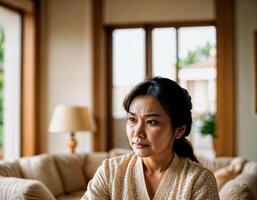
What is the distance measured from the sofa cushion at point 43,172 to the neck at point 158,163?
8.07ft

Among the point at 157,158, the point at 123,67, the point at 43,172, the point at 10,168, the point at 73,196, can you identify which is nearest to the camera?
the point at 157,158

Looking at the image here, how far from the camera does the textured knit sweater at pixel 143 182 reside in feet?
4.50

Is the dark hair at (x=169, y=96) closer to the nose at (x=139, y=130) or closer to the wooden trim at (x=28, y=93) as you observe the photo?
the nose at (x=139, y=130)

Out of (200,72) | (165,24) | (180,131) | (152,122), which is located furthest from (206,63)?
(152,122)

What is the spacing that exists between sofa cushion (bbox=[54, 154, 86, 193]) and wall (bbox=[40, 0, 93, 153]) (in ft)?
2.41

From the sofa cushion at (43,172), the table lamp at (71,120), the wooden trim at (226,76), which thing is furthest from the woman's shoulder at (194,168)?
the wooden trim at (226,76)

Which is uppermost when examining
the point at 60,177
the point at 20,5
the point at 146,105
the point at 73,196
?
the point at 20,5

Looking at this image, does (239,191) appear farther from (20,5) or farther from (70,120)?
(20,5)

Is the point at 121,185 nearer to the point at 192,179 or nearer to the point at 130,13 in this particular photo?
the point at 192,179

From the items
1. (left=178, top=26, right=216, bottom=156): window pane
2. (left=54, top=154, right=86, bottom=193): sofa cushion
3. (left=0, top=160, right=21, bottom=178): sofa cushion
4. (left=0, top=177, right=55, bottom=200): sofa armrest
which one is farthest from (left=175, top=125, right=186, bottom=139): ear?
(left=178, top=26, right=216, bottom=156): window pane

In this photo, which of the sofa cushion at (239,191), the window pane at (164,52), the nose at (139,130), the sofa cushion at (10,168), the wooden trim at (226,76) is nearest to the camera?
the nose at (139,130)

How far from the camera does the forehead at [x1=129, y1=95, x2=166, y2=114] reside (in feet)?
4.40

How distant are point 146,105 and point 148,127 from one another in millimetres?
68

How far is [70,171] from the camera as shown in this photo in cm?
419
